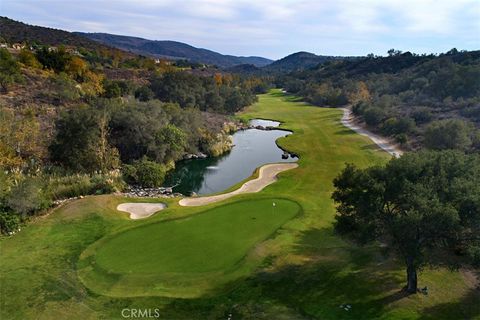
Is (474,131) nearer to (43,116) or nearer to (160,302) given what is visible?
(160,302)

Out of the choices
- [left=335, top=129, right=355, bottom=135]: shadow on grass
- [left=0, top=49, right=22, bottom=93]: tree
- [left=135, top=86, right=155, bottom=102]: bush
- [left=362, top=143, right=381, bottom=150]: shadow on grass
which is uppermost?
[left=0, top=49, right=22, bottom=93]: tree

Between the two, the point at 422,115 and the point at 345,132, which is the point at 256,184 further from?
the point at 422,115

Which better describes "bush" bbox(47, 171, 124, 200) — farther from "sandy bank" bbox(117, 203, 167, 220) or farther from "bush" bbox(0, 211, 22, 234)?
"bush" bbox(0, 211, 22, 234)

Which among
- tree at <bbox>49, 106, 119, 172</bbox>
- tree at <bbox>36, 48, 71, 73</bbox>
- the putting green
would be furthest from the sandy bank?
tree at <bbox>36, 48, 71, 73</bbox>

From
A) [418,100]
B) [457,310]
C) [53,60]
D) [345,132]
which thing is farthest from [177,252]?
[418,100]

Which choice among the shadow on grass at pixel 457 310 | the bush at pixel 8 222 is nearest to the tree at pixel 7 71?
the bush at pixel 8 222

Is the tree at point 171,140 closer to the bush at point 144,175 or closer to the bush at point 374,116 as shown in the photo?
the bush at point 144,175
